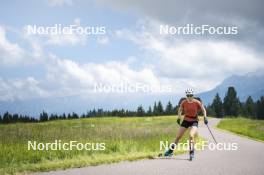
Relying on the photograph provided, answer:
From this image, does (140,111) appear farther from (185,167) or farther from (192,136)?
(185,167)

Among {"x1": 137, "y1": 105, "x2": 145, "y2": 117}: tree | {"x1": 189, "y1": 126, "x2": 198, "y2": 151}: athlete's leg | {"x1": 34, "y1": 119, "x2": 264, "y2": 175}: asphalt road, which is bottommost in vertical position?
{"x1": 34, "y1": 119, "x2": 264, "y2": 175}: asphalt road

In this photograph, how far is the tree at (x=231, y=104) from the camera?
121188 mm

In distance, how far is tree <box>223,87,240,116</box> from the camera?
12119 cm

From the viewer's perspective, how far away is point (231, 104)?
123 metres

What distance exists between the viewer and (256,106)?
130 m

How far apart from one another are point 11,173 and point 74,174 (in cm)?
160

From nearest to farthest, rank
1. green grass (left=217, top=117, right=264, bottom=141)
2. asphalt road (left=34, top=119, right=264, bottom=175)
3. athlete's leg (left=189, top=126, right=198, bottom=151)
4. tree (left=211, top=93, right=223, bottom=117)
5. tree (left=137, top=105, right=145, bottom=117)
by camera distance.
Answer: asphalt road (left=34, top=119, right=264, bottom=175)
athlete's leg (left=189, top=126, right=198, bottom=151)
green grass (left=217, top=117, right=264, bottom=141)
tree (left=137, top=105, right=145, bottom=117)
tree (left=211, top=93, right=223, bottom=117)

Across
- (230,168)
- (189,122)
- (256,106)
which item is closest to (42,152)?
(189,122)

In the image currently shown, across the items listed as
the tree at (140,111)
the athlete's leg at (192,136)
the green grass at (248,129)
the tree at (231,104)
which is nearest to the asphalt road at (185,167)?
the athlete's leg at (192,136)

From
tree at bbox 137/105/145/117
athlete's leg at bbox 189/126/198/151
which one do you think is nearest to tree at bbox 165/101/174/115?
tree at bbox 137/105/145/117

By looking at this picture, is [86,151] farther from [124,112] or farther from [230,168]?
[124,112]

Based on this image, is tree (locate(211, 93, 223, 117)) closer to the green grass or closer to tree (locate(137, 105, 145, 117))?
tree (locate(137, 105, 145, 117))

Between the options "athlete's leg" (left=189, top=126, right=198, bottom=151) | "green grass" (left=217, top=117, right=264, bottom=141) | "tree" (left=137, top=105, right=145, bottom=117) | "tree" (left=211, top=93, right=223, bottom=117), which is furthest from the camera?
"tree" (left=211, top=93, right=223, bottom=117)

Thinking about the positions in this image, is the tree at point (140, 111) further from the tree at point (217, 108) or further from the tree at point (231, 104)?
the tree at point (231, 104)
